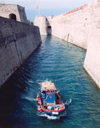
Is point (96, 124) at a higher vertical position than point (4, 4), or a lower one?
lower

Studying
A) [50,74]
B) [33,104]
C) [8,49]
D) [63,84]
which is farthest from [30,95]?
[8,49]

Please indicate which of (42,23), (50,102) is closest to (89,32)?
(50,102)

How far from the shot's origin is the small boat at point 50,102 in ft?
36.0

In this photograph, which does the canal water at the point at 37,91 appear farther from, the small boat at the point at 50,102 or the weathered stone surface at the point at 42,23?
the weathered stone surface at the point at 42,23

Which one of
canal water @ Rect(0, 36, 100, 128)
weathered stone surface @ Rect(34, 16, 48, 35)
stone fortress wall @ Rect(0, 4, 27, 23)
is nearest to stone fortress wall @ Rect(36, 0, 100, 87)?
canal water @ Rect(0, 36, 100, 128)

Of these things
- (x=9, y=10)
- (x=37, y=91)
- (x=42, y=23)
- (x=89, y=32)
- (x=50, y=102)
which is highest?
(x=9, y=10)

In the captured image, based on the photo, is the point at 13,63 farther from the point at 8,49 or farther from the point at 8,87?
the point at 8,87

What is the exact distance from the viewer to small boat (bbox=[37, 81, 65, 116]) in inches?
432

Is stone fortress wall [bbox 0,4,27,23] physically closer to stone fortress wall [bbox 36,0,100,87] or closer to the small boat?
stone fortress wall [bbox 36,0,100,87]

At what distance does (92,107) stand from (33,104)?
19.8 ft

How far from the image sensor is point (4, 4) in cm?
3238

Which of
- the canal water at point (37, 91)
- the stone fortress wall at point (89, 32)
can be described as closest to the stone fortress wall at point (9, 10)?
the stone fortress wall at point (89, 32)

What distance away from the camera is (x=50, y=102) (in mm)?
11977

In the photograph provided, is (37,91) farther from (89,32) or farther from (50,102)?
(89,32)
